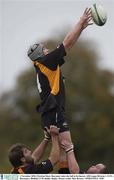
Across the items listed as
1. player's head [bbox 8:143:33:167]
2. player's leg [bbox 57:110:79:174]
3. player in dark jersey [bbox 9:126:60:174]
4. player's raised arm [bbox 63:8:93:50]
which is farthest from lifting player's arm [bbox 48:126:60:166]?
player's raised arm [bbox 63:8:93:50]

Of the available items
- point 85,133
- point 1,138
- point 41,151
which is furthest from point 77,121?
point 41,151

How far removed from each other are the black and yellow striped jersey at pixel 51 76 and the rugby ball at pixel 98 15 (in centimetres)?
73

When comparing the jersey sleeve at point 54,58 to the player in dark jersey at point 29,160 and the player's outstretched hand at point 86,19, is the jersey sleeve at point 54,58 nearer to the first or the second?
the player's outstretched hand at point 86,19

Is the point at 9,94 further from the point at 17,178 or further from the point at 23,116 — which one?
the point at 17,178

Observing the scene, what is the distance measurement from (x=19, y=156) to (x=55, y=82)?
55.2 inches

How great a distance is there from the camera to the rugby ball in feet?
52.5

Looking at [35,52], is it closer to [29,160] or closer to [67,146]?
[67,146]

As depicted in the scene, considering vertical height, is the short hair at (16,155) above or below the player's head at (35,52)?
below

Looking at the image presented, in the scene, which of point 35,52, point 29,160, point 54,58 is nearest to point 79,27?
point 54,58

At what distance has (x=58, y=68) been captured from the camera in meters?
16.0

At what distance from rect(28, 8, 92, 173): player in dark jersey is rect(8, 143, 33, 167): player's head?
635 millimetres

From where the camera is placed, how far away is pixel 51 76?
1603cm

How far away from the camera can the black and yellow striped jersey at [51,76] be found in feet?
52.3

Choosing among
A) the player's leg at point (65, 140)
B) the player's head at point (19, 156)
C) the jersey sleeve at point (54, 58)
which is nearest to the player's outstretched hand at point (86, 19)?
the jersey sleeve at point (54, 58)
